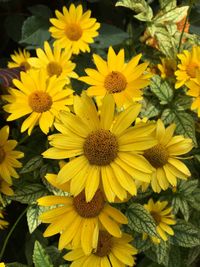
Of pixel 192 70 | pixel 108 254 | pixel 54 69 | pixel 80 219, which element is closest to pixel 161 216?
pixel 108 254

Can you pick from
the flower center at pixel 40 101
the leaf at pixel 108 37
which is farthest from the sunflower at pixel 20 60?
the flower center at pixel 40 101

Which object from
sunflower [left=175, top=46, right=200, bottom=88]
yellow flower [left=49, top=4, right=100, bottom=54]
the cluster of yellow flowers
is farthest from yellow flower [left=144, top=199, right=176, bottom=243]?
yellow flower [left=49, top=4, right=100, bottom=54]

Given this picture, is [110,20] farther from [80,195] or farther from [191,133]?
[80,195]

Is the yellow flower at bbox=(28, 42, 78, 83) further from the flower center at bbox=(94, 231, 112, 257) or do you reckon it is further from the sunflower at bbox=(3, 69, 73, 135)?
the flower center at bbox=(94, 231, 112, 257)

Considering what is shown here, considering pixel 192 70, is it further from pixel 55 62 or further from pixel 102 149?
pixel 102 149

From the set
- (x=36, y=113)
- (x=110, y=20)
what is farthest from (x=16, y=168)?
(x=110, y=20)

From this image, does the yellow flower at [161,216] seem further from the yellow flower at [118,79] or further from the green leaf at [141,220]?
the yellow flower at [118,79]
